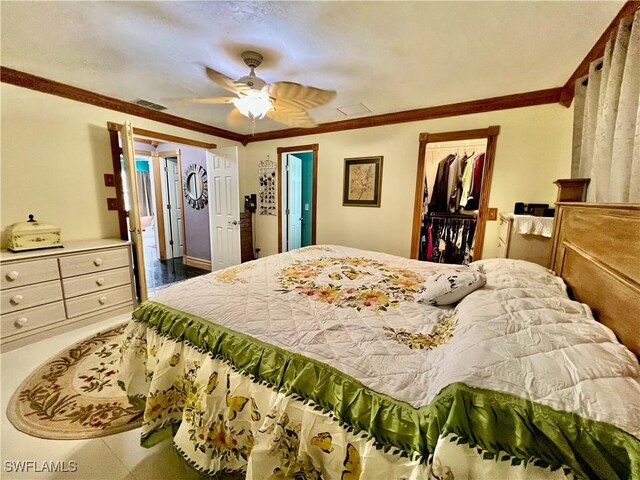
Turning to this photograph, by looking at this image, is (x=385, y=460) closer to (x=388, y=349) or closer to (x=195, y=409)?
(x=388, y=349)

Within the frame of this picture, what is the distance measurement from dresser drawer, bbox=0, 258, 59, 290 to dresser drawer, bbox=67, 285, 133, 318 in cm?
32

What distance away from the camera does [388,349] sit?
0.98 m

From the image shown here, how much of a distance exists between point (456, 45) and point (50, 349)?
4021 millimetres

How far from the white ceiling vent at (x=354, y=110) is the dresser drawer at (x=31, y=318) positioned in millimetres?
3574

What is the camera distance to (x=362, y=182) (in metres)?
3.62

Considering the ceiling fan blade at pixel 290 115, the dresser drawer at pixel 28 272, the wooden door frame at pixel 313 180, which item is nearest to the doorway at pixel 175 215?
the wooden door frame at pixel 313 180

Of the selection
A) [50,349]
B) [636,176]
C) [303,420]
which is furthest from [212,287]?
[636,176]

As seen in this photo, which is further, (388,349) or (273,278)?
(273,278)

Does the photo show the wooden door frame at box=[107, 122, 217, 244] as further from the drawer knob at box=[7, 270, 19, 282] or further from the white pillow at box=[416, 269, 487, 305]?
the white pillow at box=[416, 269, 487, 305]

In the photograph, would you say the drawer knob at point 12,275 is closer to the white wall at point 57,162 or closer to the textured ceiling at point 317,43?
the white wall at point 57,162

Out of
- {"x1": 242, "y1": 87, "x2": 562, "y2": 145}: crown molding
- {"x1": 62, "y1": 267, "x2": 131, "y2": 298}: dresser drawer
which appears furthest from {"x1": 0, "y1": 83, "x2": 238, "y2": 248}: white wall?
{"x1": 242, "y1": 87, "x2": 562, "y2": 145}: crown molding

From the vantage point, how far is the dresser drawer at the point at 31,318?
7.12 feet

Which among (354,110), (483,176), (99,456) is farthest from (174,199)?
(483,176)

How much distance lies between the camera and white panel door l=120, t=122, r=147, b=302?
2781mm
